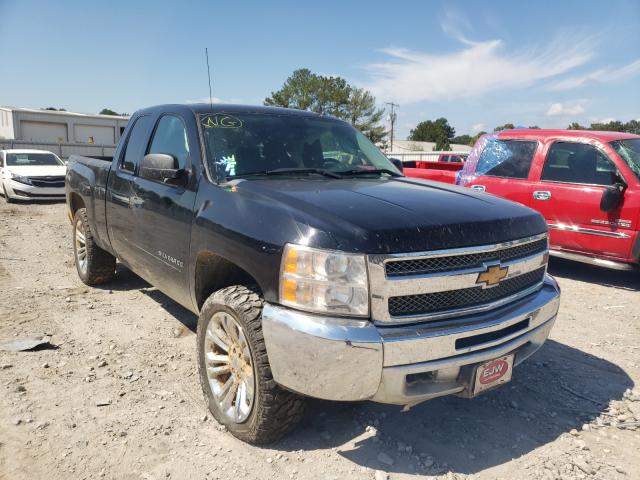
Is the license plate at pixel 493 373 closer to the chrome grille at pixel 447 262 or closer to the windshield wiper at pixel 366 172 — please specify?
the chrome grille at pixel 447 262

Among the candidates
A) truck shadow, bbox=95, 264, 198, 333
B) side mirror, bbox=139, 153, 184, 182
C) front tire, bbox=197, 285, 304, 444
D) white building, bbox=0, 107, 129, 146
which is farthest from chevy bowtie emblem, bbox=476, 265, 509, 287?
white building, bbox=0, 107, 129, 146

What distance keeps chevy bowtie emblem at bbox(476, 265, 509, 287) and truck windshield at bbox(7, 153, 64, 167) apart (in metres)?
14.6

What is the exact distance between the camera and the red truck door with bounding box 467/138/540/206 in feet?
21.8

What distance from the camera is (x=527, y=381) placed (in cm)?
357

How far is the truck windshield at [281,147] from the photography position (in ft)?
10.7

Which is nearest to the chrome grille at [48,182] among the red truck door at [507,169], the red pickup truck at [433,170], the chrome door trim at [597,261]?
the red pickup truck at [433,170]

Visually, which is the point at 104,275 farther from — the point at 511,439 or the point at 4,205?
the point at 4,205

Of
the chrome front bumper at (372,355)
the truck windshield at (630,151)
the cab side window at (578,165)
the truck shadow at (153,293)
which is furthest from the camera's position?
the cab side window at (578,165)

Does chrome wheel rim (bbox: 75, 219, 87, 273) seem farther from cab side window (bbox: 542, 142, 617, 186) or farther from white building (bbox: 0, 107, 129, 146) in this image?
white building (bbox: 0, 107, 129, 146)

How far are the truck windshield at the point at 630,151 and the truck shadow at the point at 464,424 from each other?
320 centimetres

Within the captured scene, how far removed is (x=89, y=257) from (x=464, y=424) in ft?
13.7

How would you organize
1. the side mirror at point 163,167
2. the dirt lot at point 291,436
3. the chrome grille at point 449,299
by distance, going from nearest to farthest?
1. the chrome grille at point 449,299
2. the dirt lot at point 291,436
3. the side mirror at point 163,167

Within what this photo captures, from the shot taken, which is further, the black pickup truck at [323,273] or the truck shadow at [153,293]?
the truck shadow at [153,293]

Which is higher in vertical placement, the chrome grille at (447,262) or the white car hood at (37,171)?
the chrome grille at (447,262)
